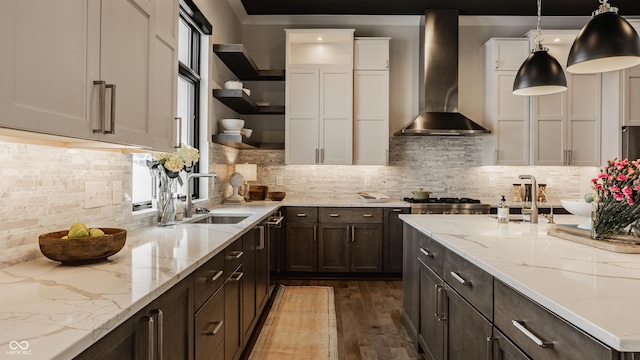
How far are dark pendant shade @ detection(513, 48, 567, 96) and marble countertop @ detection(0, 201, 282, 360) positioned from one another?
2297mm

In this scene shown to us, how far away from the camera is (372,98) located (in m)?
4.82

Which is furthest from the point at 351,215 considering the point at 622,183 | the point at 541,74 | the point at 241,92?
the point at 622,183

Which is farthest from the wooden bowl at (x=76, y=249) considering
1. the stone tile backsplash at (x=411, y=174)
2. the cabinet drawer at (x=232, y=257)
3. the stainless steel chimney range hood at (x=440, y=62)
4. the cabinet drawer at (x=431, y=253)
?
the stainless steel chimney range hood at (x=440, y=62)

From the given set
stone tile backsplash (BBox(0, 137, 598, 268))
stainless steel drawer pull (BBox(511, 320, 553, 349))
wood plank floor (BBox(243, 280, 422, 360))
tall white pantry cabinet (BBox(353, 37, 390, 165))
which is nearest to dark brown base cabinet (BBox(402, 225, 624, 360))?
stainless steel drawer pull (BBox(511, 320, 553, 349))

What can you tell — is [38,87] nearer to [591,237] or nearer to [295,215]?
[591,237]

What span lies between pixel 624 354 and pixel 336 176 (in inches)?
173

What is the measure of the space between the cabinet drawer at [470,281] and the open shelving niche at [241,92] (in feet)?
8.46

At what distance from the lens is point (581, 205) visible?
211cm

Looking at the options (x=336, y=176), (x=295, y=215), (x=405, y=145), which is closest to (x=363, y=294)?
(x=295, y=215)

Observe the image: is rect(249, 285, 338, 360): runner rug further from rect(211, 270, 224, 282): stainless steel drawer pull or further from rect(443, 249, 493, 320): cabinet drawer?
rect(443, 249, 493, 320): cabinet drawer

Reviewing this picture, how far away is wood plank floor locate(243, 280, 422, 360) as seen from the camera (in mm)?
2674

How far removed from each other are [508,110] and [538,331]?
4.18 metres

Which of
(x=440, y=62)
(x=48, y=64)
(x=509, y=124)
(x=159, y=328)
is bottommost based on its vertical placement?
(x=159, y=328)

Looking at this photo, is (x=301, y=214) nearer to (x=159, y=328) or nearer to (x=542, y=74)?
(x=542, y=74)
